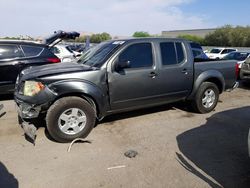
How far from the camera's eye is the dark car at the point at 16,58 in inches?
306

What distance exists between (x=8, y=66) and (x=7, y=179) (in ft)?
15.2

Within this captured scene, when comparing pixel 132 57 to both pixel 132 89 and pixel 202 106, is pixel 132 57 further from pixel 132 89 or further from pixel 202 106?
pixel 202 106

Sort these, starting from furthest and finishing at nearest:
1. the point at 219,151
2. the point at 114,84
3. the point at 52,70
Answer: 1. the point at 114,84
2. the point at 52,70
3. the point at 219,151

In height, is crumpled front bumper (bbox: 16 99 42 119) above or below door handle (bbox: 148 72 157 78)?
below

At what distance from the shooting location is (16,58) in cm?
796

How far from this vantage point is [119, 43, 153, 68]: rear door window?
5660 millimetres

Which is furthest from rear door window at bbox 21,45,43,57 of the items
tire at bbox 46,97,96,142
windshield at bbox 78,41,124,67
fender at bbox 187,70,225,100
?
fender at bbox 187,70,225,100

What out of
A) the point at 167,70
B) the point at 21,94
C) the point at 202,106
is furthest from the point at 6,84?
the point at 202,106

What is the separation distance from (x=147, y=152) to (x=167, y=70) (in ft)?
6.73

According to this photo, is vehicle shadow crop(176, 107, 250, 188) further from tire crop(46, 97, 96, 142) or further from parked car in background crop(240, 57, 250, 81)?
parked car in background crop(240, 57, 250, 81)

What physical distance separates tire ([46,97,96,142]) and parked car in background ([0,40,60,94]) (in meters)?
3.46

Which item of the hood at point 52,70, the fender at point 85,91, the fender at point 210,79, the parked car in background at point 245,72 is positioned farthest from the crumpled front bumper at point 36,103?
the parked car in background at point 245,72

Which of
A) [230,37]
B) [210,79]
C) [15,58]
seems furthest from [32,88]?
[230,37]

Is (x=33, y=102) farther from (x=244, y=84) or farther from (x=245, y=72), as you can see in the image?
(x=244, y=84)
